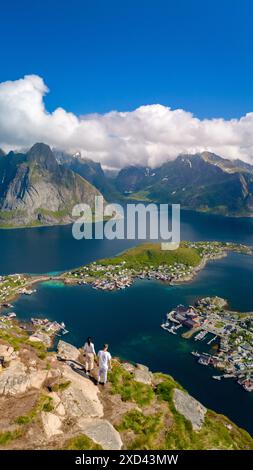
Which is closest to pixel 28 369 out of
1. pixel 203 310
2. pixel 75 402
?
pixel 75 402

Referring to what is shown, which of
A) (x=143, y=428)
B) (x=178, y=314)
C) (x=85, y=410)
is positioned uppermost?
Result: (x=85, y=410)

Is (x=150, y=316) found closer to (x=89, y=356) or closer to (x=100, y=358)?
(x=89, y=356)

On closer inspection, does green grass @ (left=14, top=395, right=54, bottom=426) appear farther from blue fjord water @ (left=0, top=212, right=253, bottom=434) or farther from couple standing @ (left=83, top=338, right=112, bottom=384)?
blue fjord water @ (left=0, top=212, right=253, bottom=434)

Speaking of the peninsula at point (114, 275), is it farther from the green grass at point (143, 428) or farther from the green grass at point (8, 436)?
the green grass at point (8, 436)

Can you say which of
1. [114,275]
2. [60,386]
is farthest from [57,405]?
[114,275]

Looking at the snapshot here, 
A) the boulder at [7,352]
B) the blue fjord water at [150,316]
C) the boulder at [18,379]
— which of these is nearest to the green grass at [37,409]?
the boulder at [18,379]
